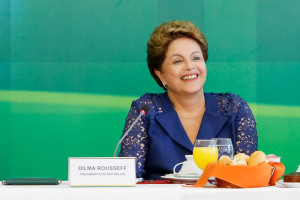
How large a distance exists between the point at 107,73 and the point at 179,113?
76 cm

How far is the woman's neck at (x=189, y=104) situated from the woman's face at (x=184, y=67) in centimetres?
3

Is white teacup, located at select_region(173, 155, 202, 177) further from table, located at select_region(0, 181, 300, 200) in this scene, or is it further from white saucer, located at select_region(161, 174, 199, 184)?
table, located at select_region(0, 181, 300, 200)

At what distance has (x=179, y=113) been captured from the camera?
2.73 meters

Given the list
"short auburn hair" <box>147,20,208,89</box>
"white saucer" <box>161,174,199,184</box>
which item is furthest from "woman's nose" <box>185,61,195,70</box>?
"white saucer" <box>161,174,199,184</box>

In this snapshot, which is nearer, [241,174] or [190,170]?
[241,174]

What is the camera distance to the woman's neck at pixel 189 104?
273cm

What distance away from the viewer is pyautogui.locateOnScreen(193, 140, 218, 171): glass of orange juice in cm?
184

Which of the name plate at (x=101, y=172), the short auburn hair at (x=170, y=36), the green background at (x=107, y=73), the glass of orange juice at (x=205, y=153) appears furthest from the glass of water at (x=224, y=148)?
the green background at (x=107, y=73)

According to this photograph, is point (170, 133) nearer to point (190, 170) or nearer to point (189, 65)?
point (189, 65)

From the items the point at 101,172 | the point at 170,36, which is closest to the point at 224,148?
the point at 101,172

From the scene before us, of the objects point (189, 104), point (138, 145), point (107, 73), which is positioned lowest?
point (138, 145)

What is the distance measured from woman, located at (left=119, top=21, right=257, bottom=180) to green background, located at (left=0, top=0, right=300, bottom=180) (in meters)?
0.51

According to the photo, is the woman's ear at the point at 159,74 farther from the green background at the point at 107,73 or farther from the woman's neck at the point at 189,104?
the green background at the point at 107,73

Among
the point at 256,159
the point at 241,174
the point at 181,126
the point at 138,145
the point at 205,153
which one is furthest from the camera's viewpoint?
the point at 181,126
